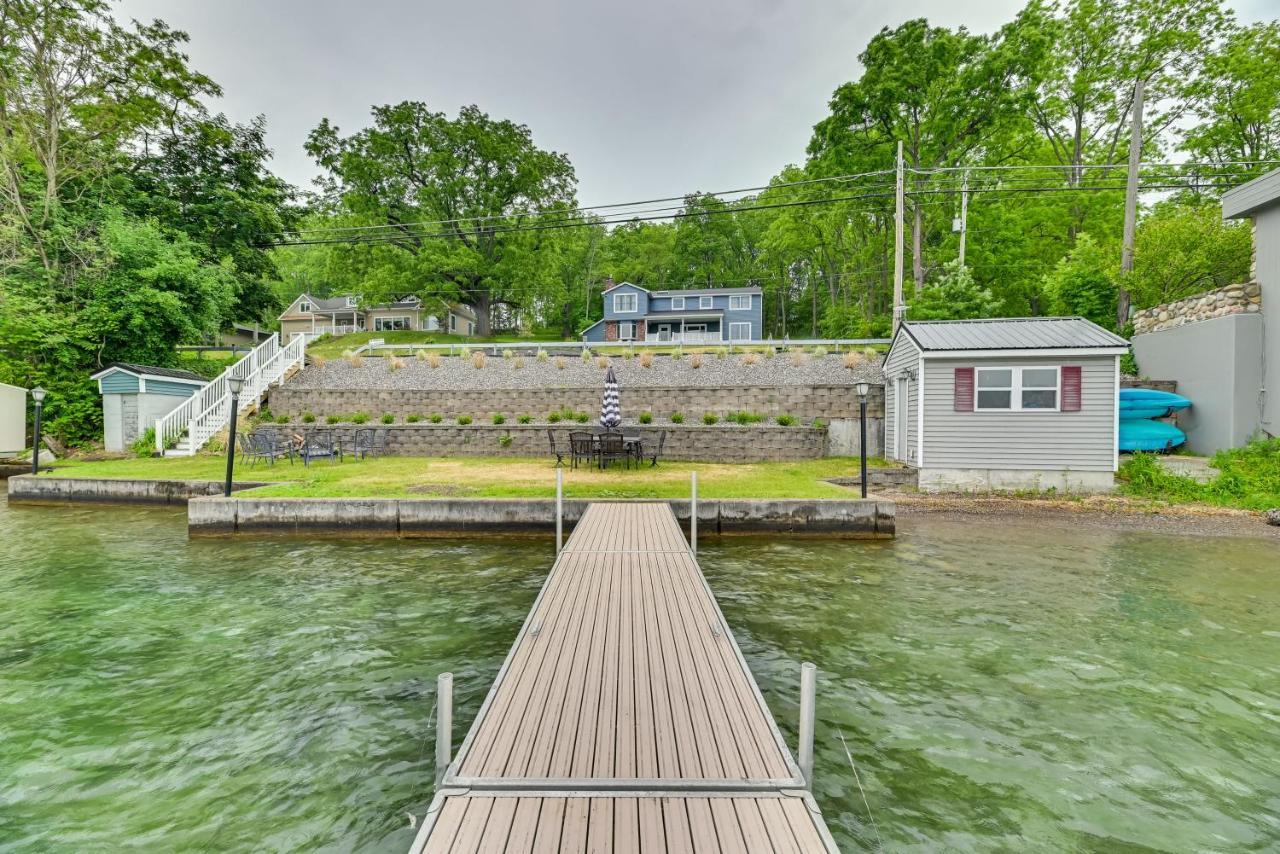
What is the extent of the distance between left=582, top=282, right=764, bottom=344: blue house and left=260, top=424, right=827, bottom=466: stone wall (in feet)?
68.9

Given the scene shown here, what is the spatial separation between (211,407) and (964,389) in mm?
20533

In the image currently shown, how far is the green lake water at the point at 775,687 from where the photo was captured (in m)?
2.96

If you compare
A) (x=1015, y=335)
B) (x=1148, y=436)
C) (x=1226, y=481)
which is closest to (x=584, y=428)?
(x=1015, y=335)

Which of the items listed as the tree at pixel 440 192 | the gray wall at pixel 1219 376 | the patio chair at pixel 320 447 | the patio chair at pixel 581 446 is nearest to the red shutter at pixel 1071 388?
the gray wall at pixel 1219 376

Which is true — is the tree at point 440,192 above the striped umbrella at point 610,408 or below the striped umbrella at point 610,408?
above

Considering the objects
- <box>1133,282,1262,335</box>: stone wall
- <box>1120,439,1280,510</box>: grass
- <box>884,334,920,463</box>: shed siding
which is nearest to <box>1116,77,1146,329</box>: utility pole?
<box>1133,282,1262,335</box>: stone wall

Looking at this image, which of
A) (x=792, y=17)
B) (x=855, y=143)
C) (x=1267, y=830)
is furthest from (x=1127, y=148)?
(x=1267, y=830)

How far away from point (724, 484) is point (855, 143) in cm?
2172

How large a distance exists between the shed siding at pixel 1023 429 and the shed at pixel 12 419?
2494cm

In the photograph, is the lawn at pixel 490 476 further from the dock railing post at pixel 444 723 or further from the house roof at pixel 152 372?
the dock railing post at pixel 444 723

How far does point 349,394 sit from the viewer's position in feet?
59.1

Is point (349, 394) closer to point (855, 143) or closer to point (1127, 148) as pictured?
point (855, 143)

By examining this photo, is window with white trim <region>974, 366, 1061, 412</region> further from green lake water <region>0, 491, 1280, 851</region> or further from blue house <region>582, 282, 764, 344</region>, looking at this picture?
blue house <region>582, 282, 764, 344</region>

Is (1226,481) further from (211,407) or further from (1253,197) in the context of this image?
(211,407)
